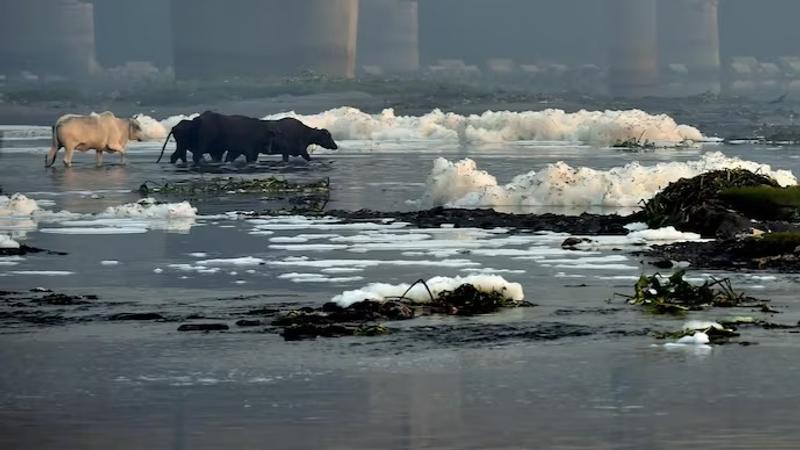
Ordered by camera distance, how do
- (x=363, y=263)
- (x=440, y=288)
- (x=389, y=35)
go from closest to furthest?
1. (x=440, y=288)
2. (x=363, y=263)
3. (x=389, y=35)

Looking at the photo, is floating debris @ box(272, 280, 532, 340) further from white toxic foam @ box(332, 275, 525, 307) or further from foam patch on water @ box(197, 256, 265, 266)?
foam patch on water @ box(197, 256, 265, 266)

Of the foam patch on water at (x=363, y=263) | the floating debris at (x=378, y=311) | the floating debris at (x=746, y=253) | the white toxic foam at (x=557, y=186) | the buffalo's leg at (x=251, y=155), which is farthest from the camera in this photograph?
the buffalo's leg at (x=251, y=155)

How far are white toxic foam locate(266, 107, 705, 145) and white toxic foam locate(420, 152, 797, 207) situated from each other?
23.9 meters

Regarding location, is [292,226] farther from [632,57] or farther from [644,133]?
[632,57]

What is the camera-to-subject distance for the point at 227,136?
134 feet

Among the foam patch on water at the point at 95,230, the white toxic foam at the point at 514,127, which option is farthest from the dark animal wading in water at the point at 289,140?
the foam patch on water at the point at 95,230

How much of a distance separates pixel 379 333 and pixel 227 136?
2811cm

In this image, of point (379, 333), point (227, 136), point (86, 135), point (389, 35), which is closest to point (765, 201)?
point (379, 333)

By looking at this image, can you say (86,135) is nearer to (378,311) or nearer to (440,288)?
(440,288)

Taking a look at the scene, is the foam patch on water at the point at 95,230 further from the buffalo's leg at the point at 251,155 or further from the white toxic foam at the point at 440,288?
the buffalo's leg at the point at 251,155

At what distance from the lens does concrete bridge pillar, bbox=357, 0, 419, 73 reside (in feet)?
288

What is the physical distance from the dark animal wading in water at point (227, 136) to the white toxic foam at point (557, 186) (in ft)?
48.8

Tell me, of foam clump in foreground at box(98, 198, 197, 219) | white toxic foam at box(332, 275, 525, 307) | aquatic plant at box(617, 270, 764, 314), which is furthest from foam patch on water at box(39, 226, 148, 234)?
aquatic plant at box(617, 270, 764, 314)

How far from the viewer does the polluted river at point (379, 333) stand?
31.9 ft
